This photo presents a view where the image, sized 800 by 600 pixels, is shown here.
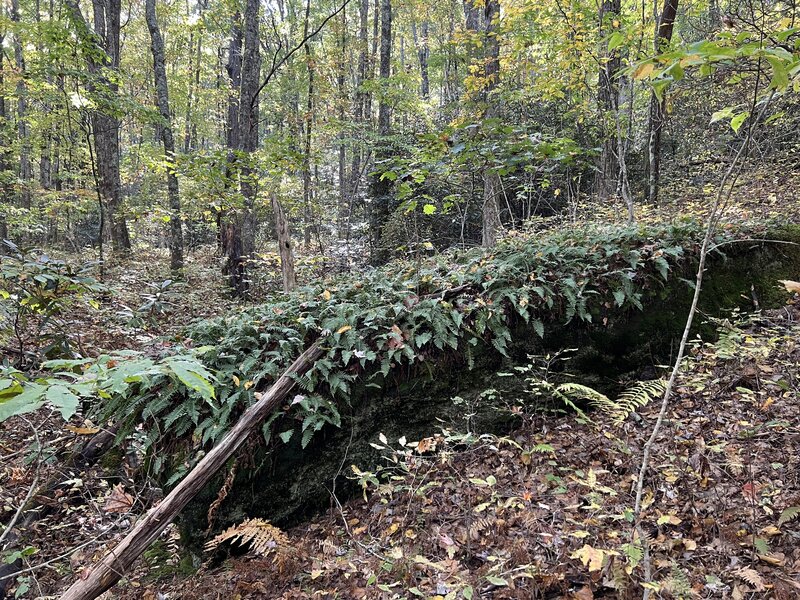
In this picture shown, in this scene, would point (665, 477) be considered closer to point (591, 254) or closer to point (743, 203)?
point (591, 254)

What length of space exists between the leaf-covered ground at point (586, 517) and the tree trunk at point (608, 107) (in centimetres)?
571

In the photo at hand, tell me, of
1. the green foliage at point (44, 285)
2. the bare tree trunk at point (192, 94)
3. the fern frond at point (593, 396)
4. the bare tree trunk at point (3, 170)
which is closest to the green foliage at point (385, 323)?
the green foliage at point (44, 285)

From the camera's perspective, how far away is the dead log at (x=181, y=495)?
2943mm

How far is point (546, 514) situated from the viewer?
3.50m

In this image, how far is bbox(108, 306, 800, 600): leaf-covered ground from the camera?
9.19 ft

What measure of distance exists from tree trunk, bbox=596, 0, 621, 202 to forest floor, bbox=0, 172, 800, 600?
543 centimetres

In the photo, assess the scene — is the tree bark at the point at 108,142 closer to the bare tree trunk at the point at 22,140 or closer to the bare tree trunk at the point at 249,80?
the bare tree trunk at the point at 22,140

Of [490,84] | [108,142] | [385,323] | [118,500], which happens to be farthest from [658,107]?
[108,142]

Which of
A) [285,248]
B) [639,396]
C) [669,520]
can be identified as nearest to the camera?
[669,520]

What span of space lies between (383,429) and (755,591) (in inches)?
124

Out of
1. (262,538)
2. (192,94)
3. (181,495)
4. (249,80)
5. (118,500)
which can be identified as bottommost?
(262,538)

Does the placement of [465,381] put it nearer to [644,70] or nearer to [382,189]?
[644,70]

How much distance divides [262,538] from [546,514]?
8.11 ft

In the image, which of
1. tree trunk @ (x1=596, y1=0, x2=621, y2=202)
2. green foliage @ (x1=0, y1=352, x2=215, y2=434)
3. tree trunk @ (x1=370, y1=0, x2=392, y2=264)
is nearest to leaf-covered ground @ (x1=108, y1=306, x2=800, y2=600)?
green foliage @ (x1=0, y1=352, x2=215, y2=434)
